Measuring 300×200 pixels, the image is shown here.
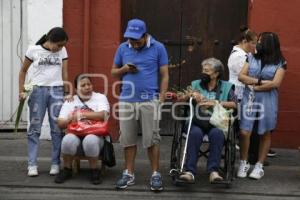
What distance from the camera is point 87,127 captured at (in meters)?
6.63

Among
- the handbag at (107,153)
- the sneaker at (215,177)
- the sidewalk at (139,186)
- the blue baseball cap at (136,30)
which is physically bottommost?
the sidewalk at (139,186)

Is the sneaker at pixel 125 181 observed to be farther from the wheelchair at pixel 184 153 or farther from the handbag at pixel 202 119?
the handbag at pixel 202 119

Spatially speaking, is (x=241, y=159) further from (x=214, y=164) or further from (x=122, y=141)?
(x=122, y=141)

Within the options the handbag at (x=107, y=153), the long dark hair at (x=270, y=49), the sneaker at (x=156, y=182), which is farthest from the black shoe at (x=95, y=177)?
the long dark hair at (x=270, y=49)

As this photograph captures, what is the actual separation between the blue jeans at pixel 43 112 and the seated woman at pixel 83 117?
0.49ft

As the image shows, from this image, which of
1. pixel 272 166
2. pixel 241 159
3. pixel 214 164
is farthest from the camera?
pixel 272 166

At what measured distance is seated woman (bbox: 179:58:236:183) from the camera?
641cm

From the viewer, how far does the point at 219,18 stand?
863cm

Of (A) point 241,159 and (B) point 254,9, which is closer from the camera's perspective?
(A) point 241,159

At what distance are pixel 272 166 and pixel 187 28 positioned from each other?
Answer: 234 centimetres

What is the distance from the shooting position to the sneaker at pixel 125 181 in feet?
21.3

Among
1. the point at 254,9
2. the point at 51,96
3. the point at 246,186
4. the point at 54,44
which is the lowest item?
the point at 246,186

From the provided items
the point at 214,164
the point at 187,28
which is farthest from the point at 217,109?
the point at 187,28

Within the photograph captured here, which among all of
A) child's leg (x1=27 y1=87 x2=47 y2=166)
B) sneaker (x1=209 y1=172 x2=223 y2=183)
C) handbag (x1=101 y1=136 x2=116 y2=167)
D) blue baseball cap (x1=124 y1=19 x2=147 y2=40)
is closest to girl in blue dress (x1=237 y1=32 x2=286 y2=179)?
sneaker (x1=209 y1=172 x2=223 y2=183)
